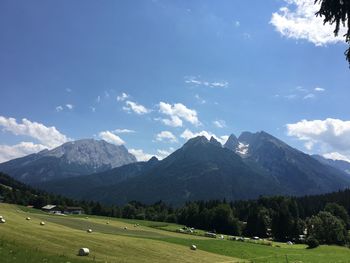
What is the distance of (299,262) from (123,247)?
1017 inches

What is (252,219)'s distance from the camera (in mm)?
184875

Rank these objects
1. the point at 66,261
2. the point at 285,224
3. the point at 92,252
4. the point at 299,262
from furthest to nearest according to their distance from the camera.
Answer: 1. the point at 285,224
2. the point at 299,262
3. the point at 92,252
4. the point at 66,261

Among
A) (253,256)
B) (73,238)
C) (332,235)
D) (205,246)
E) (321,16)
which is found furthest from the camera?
(332,235)

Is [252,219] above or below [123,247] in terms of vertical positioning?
above

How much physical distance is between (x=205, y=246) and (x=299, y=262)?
851 inches

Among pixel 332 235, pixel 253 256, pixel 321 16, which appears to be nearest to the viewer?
pixel 321 16

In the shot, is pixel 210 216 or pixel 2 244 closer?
pixel 2 244

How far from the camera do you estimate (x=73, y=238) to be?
194 feet

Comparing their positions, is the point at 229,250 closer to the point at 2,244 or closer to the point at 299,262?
the point at 299,262

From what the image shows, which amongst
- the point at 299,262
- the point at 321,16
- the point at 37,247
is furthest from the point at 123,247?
the point at 321,16

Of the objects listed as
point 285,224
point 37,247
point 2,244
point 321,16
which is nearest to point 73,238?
point 37,247

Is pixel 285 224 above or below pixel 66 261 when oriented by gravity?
above

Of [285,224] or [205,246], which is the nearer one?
[205,246]

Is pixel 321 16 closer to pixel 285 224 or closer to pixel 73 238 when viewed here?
pixel 73 238
